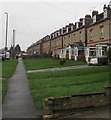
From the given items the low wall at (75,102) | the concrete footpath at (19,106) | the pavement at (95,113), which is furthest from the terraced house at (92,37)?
the pavement at (95,113)

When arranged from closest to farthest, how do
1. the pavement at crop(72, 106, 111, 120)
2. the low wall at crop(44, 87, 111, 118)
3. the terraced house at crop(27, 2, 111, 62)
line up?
the pavement at crop(72, 106, 111, 120) < the low wall at crop(44, 87, 111, 118) < the terraced house at crop(27, 2, 111, 62)

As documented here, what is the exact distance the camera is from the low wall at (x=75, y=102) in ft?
24.2

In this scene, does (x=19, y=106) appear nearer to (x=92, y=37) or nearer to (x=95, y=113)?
(x=95, y=113)

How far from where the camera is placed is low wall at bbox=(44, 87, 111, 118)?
24.2ft

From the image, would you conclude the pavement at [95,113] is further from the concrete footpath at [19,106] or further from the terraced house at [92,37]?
the terraced house at [92,37]

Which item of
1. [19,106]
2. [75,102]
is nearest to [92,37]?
[75,102]

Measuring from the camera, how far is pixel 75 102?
800cm

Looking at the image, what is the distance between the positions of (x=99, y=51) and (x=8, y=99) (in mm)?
20582

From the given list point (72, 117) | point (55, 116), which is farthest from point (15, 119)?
point (72, 117)

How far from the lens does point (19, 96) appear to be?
10.3 m

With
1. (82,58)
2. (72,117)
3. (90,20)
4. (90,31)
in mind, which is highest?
(90,20)

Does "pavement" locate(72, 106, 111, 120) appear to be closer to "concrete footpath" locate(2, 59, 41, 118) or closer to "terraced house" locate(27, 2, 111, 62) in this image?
"concrete footpath" locate(2, 59, 41, 118)

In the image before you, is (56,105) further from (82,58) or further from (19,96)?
(82,58)

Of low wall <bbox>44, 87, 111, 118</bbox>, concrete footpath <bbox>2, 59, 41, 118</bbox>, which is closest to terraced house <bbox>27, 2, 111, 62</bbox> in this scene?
concrete footpath <bbox>2, 59, 41, 118</bbox>
